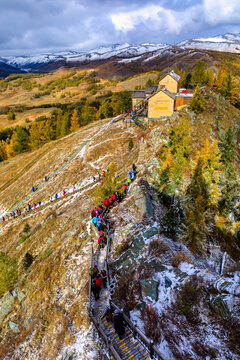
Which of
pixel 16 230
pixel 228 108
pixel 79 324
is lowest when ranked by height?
pixel 16 230

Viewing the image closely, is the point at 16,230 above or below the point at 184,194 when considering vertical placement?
below

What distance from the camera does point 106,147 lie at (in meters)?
50.9

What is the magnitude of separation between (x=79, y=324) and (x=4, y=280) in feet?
57.2

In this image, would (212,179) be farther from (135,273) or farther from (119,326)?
(119,326)

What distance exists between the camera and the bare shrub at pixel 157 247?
17703 millimetres

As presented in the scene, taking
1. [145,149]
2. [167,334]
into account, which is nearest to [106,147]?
[145,149]

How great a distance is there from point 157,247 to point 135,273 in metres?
3.00

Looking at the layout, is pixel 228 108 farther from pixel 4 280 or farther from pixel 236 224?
pixel 4 280

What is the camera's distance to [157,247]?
18.2 metres

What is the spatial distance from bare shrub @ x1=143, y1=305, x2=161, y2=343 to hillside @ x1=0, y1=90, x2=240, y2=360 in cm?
7

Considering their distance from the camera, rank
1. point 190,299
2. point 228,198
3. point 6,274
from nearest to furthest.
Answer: point 190,299 < point 228,198 < point 6,274

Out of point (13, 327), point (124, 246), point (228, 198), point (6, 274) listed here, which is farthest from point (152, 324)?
point (6, 274)

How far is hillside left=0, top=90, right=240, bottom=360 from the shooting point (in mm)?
12539

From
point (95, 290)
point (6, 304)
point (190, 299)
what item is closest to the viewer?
point (190, 299)
